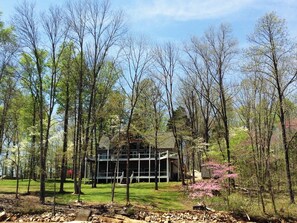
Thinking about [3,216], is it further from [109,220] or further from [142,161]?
[142,161]

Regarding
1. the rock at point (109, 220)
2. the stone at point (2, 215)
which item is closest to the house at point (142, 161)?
the rock at point (109, 220)

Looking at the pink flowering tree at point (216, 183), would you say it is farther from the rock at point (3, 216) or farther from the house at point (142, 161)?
the house at point (142, 161)

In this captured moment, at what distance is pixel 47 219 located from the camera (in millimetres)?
15875

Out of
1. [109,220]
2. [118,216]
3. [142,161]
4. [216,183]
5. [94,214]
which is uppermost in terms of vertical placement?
[142,161]

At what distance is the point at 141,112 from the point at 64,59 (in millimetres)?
7673

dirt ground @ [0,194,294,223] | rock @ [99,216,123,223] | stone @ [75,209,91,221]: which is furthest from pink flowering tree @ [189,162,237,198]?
stone @ [75,209,91,221]

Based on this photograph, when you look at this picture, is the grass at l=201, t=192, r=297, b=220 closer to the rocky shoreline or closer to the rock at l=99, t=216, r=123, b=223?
the rocky shoreline

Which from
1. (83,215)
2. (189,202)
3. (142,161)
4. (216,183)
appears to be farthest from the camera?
(142,161)

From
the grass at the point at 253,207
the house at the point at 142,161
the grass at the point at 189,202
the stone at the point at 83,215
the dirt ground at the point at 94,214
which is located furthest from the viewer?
the house at the point at 142,161

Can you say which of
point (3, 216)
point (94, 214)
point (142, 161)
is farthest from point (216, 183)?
point (142, 161)

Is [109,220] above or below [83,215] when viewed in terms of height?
below

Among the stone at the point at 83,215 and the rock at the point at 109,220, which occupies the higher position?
the stone at the point at 83,215

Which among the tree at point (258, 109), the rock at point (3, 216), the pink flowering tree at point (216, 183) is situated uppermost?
the tree at point (258, 109)

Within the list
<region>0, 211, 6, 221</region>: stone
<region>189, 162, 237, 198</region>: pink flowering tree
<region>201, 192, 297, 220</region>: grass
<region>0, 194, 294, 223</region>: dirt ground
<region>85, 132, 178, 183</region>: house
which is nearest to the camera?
<region>0, 211, 6, 221</region>: stone
